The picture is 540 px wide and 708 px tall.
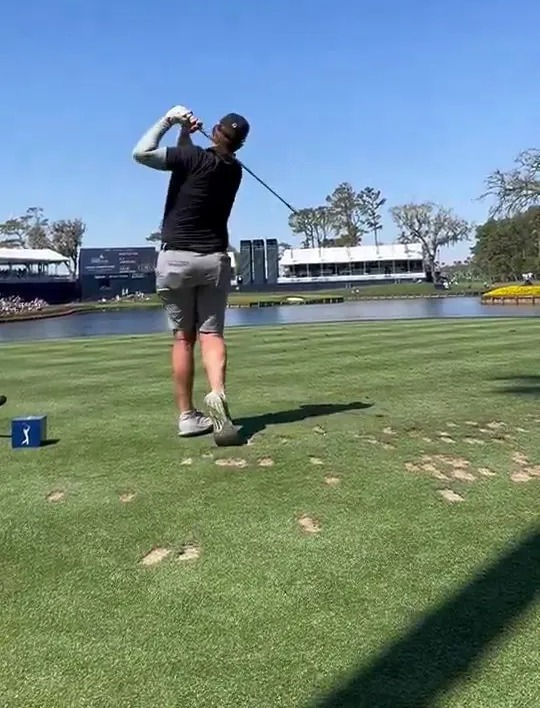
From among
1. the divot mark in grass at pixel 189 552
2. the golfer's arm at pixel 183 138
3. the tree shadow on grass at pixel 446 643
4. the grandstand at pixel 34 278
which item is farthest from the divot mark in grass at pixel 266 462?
the grandstand at pixel 34 278

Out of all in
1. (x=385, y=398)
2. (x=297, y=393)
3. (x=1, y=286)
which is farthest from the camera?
(x=1, y=286)

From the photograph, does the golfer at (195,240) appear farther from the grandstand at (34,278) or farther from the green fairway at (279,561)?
the grandstand at (34,278)

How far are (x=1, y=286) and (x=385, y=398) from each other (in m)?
77.8


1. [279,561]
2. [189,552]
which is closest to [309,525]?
[279,561]

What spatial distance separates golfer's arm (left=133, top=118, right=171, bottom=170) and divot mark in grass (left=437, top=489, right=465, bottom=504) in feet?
7.56

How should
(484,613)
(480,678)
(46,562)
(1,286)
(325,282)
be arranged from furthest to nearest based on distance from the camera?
1. (325,282)
2. (1,286)
3. (46,562)
4. (484,613)
5. (480,678)

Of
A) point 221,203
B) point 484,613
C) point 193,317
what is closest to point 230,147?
point 221,203

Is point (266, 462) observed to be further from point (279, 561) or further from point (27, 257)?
point (27, 257)

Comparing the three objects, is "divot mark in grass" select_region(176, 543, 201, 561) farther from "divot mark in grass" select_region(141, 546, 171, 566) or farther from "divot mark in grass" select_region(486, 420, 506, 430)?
"divot mark in grass" select_region(486, 420, 506, 430)

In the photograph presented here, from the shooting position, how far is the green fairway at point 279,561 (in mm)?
2098

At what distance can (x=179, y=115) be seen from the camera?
15.0 feet

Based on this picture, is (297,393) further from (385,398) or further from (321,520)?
(321,520)

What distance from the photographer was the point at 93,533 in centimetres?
314

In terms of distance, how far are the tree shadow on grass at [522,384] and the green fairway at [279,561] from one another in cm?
72
